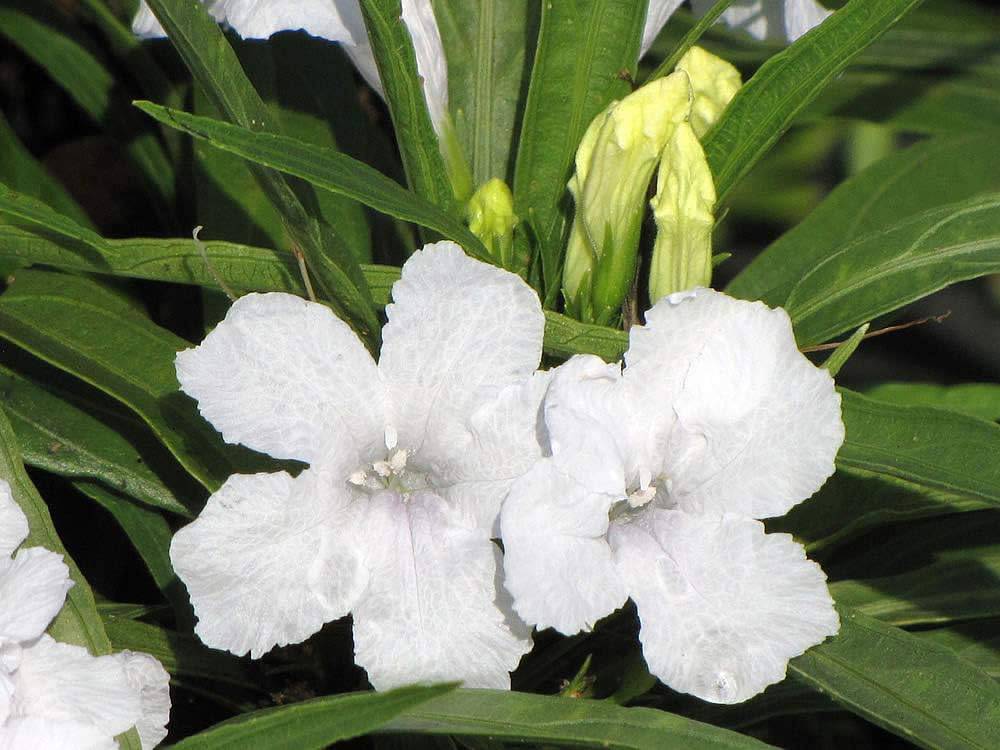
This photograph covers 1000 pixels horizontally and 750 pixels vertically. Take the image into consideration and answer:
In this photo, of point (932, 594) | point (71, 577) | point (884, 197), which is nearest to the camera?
point (71, 577)

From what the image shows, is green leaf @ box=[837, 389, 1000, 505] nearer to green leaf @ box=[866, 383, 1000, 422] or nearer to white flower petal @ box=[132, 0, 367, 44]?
green leaf @ box=[866, 383, 1000, 422]

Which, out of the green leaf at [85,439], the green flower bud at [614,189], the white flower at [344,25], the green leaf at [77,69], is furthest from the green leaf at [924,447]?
the green leaf at [77,69]

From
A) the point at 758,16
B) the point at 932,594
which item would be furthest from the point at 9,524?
the point at 758,16

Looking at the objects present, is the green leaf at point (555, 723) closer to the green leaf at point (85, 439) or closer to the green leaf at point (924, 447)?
the green leaf at point (924, 447)

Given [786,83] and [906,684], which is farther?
[786,83]

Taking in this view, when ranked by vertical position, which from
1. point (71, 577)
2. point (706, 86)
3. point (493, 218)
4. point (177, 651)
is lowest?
point (177, 651)

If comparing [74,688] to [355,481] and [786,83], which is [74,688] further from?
[786,83]

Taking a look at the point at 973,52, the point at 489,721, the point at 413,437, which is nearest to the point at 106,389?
the point at 413,437
